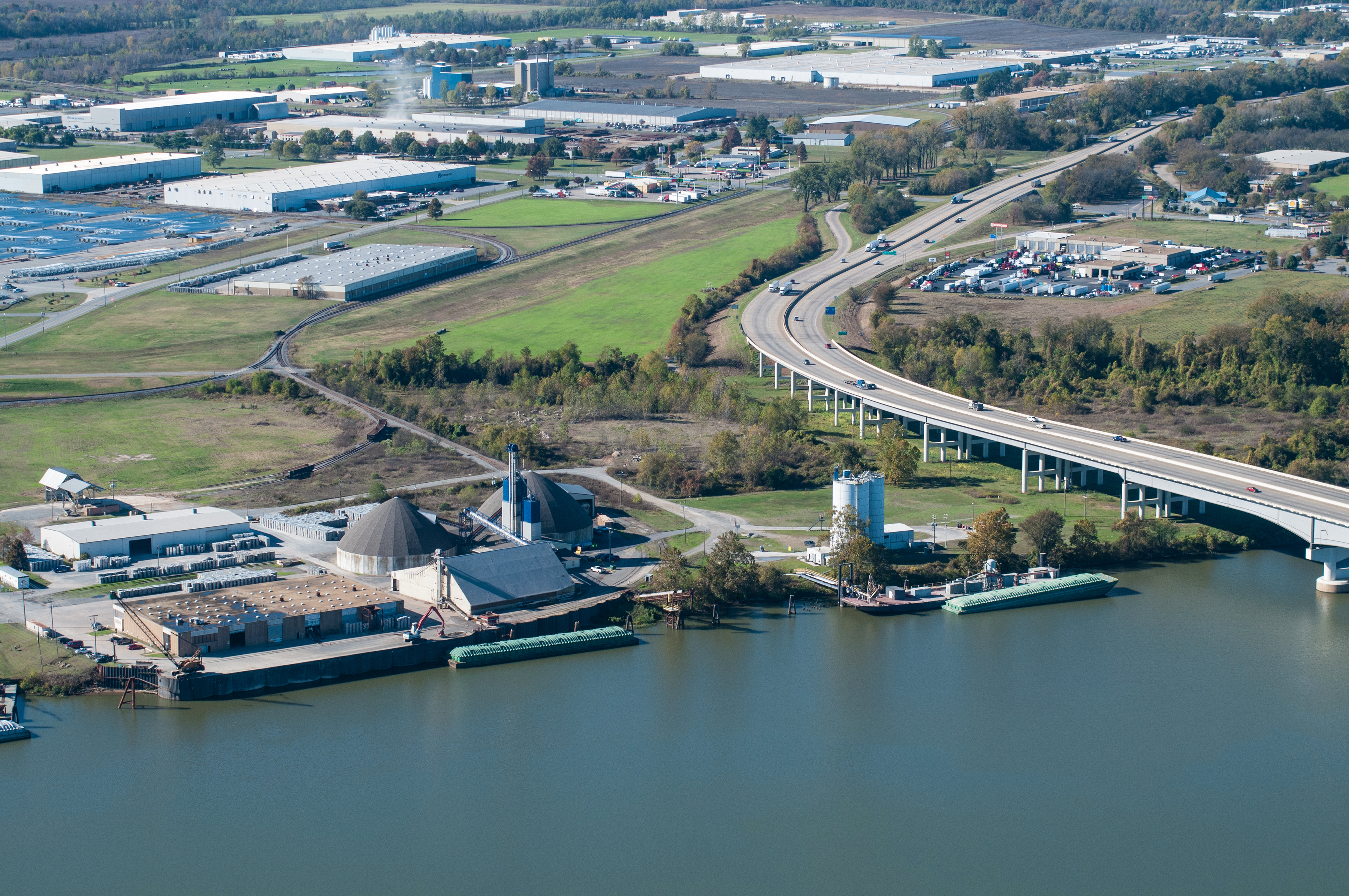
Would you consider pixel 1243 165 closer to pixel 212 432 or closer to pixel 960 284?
pixel 960 284

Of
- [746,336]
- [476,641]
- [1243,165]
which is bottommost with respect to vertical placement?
[476,641]

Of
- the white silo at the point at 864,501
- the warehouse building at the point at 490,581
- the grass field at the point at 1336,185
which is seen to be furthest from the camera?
the grass field at the point at 1336,185

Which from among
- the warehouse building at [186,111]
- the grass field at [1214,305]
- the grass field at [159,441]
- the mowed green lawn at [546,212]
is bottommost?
the grass field at [159,441]

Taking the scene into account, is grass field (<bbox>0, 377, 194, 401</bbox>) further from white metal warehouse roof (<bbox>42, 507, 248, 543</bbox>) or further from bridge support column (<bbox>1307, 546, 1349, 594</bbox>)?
bridge support column (<bbox>1307, 546, 1349, 594</bbox>)

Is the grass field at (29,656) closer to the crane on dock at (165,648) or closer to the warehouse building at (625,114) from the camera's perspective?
the crane on dock at (165,648)

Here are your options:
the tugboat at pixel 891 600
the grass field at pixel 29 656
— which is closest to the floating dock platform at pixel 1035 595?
the tugboat at pixel 891 600

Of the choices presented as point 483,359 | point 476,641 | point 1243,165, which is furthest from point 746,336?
point 1243,165

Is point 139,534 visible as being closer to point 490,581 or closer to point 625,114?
point 490,581

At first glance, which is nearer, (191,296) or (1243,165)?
(191,296)
